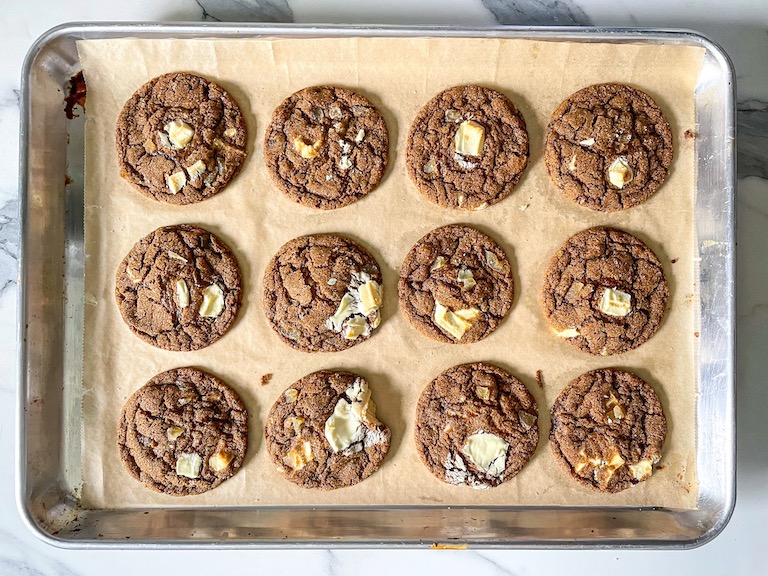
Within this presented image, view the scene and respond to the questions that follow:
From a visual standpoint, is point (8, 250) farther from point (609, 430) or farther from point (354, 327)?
point (609, 430)

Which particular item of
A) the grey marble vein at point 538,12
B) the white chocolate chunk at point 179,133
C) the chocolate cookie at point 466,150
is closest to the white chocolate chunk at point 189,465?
the white chocolate chunk at point 179,133

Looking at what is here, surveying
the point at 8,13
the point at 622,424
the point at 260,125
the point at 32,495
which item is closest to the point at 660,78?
the point at 622,424

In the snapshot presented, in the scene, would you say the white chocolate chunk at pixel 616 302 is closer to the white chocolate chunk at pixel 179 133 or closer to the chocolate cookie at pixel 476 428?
the chocolate cookie at pixel 476 428

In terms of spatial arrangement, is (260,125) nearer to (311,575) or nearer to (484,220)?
(484,220)

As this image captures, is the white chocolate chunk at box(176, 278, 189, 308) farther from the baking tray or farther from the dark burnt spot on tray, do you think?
the dark burnt spot on tray

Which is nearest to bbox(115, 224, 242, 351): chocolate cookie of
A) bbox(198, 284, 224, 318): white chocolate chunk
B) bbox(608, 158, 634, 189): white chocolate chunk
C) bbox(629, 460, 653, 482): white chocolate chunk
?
bbox(198, 284, 224, 318): white chocolate chunk

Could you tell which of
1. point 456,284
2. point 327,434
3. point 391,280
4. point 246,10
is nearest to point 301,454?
point 327,434

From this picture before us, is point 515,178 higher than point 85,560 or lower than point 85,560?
higher
